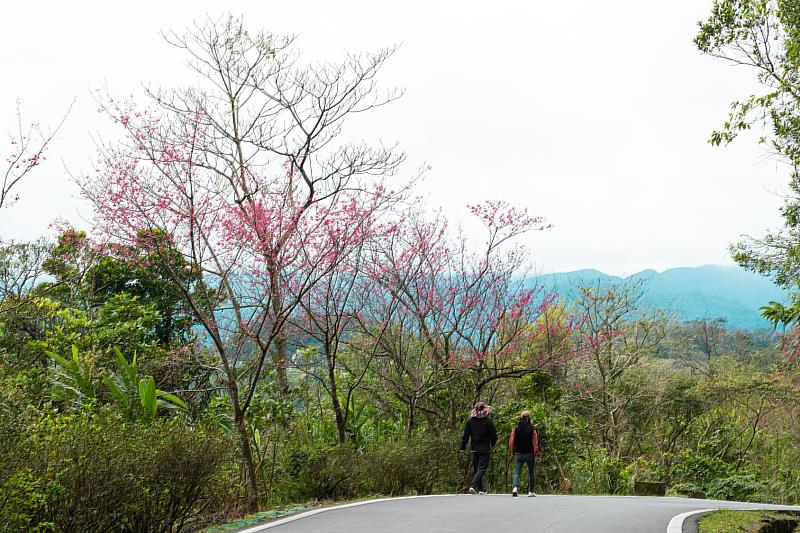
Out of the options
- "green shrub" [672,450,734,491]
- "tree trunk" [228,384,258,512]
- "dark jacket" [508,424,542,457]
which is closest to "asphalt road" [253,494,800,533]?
"tree trunk" [228,384,258,512]

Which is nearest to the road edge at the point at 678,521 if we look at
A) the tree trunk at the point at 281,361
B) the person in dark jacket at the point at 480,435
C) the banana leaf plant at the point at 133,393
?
the person in dark jacket at the point at 480,435

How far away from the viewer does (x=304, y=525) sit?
962cm

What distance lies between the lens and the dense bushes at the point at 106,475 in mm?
6504

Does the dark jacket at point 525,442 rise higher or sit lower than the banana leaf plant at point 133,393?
lower

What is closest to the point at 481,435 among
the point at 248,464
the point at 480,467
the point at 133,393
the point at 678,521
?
the point at 480,467

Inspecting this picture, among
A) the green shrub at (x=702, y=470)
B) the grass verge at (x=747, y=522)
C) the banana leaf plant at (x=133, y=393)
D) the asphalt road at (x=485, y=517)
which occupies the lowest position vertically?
the green shrub at (x=702, y=470)

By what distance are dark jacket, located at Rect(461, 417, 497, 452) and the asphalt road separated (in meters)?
2.95

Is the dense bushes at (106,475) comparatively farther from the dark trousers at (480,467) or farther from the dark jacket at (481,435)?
the dark jacket at (481,435)

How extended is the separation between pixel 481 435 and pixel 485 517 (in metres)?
6.07

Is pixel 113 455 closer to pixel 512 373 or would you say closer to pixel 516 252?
pixel 512 373

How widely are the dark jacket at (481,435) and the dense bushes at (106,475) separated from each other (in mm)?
8029

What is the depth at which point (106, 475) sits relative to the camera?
290 inches

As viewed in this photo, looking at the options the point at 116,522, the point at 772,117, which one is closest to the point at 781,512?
the point at 772,117

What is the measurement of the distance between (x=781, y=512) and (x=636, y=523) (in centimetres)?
406
